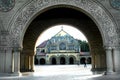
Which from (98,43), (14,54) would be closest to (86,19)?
(98,43)

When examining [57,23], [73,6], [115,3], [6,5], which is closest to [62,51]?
[57,23]

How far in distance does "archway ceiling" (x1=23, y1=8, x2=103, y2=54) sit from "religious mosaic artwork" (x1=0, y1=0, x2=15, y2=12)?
640 cm

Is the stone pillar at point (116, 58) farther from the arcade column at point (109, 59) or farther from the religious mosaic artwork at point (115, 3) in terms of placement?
the religious mosaic artwork at point (115, 3)

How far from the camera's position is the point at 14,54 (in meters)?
16.2

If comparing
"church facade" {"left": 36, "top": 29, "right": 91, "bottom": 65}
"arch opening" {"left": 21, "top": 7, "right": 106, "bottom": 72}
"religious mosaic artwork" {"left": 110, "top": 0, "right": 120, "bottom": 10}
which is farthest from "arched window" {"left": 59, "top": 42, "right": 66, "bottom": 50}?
"religious mosaic artwork" {"left": 110, "top": 0, "right": 120, "bottom": 10}

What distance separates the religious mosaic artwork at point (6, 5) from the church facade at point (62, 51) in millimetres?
55918

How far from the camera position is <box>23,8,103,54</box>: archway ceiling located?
76.2 ft

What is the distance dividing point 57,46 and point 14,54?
2271 inches

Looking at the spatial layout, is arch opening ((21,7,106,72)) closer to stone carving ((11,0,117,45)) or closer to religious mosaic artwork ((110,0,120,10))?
stone carving ((11,0,117,45))

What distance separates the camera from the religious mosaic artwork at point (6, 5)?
16516 millimetres

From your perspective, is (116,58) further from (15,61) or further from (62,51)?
(62,51)

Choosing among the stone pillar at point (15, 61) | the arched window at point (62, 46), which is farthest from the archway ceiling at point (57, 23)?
the arched window at point (62, 46)

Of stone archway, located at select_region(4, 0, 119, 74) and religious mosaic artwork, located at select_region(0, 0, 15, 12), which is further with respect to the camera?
religious mosaic artwork, located at select_region(0, 0, 15, 12)

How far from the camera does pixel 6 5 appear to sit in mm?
16562
